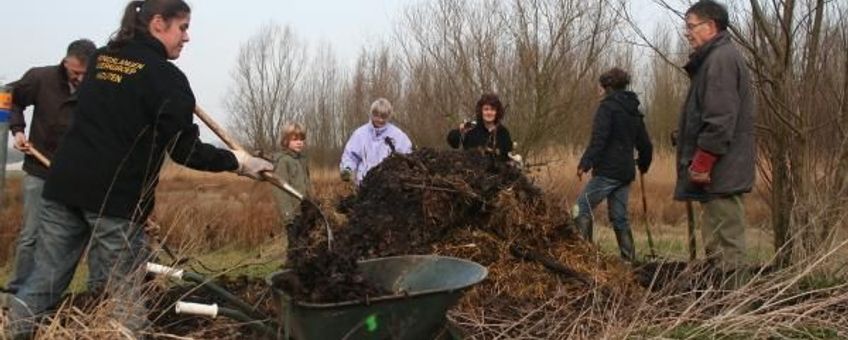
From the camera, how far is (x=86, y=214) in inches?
137

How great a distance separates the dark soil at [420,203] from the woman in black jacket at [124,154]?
1187mm

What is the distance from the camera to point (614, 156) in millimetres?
6961

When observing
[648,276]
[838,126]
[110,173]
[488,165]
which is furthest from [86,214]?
[838,126]

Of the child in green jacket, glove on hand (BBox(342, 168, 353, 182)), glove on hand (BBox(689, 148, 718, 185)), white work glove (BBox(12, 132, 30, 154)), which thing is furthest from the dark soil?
the child in green jacket

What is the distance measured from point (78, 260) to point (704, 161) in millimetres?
3270

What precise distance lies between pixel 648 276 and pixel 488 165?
1230mm

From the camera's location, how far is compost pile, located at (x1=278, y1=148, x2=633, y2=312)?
4832 millimetres

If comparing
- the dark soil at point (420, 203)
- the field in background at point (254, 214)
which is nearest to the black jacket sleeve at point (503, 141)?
the field in background at point (254, 214)

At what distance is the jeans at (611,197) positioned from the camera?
22.9 feet

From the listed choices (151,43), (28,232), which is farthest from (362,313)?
(28,232)

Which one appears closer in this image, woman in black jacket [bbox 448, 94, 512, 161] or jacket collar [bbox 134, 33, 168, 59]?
jacket collar [bbox 134, 33, 168, 59]

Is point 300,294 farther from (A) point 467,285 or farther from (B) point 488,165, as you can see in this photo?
(B) point 488,165

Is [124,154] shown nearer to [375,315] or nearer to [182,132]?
[182,132]

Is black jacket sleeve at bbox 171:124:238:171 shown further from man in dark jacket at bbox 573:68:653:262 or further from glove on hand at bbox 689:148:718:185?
man in dark jacket at bbox 573:68:653:262
